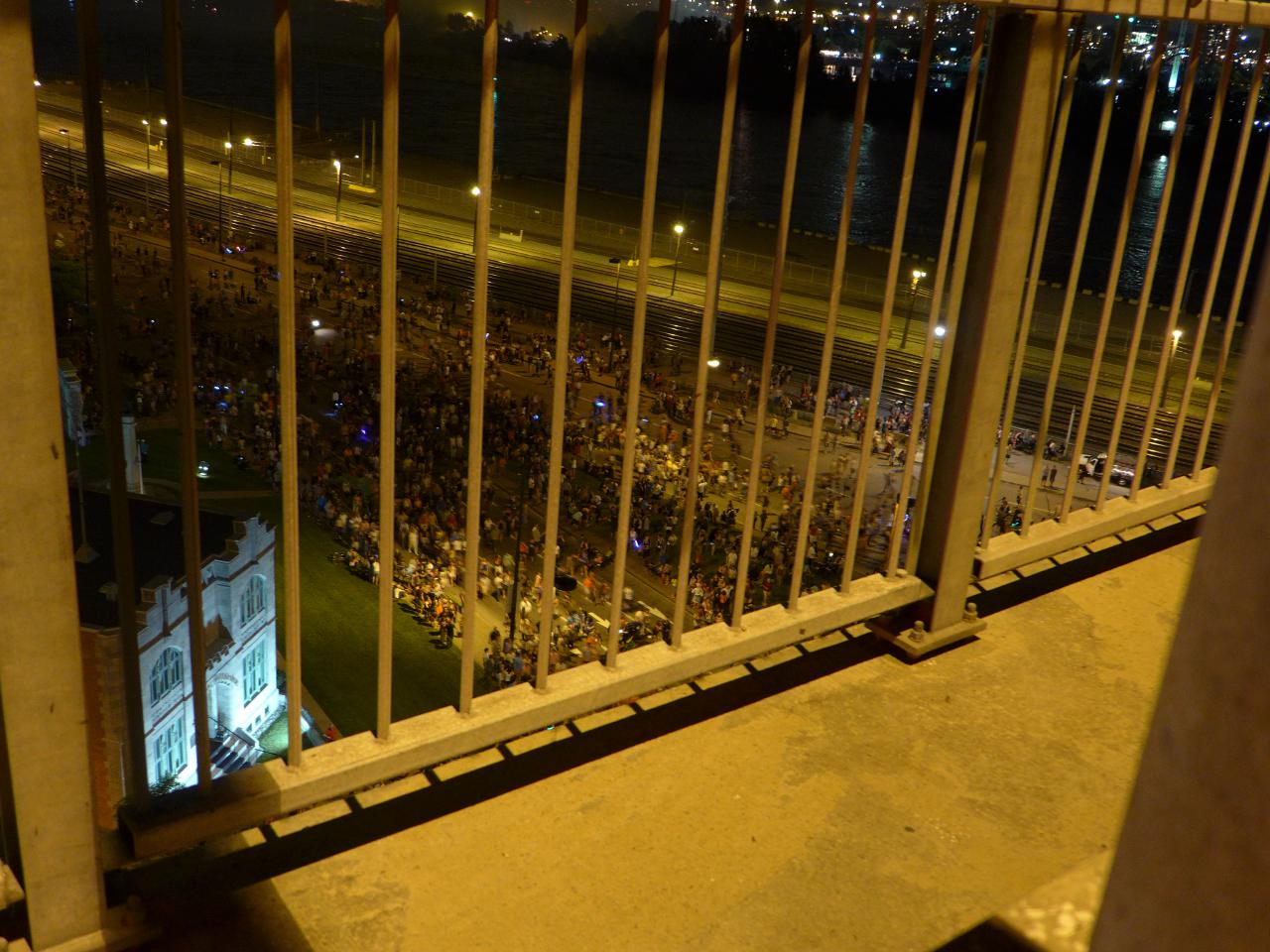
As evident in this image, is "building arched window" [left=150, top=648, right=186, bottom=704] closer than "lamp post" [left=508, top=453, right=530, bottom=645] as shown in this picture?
No

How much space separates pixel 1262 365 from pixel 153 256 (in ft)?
144

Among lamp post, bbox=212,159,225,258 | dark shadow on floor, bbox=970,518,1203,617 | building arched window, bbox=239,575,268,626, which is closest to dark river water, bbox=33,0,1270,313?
lamp post, bbox=212,159,225,258

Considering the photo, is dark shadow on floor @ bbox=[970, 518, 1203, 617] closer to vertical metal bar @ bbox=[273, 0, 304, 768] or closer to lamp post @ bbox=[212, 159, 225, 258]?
vertical metal bar @ bbox=[273, 0, 304, 768]

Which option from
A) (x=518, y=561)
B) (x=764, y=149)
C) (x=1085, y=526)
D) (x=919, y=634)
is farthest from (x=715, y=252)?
(x=764, y=149)

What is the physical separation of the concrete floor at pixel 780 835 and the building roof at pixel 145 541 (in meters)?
16.5

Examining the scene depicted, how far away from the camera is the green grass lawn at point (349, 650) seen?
64.0 ft

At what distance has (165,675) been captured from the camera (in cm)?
2100

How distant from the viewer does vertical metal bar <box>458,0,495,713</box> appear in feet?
6.19

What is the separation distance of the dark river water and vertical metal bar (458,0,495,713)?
5006 cm

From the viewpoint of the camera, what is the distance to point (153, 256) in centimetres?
4078

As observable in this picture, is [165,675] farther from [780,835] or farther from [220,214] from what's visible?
[780,835]

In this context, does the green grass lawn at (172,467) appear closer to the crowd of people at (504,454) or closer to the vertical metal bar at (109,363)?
the crowd of people at (504,454)

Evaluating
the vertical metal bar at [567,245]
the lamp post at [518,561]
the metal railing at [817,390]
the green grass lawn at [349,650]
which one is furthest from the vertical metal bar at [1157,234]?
the green grass lawn at [349,650]

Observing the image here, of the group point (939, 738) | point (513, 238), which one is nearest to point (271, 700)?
point (513, 238)
